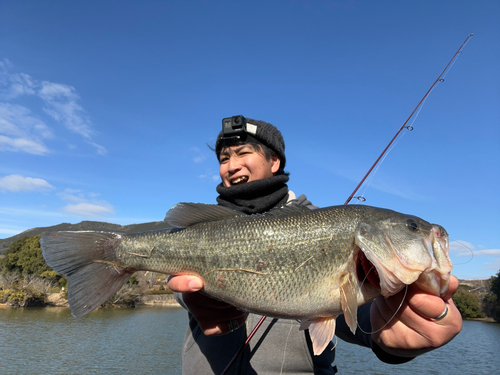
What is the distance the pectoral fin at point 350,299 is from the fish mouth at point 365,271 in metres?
0.09

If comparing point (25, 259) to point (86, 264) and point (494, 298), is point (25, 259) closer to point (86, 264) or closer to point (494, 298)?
point (86, 264)

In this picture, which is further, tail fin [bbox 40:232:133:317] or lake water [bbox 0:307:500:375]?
lake water [bbox 0:307:500:375]

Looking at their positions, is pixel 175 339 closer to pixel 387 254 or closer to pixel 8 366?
pixel 8 366

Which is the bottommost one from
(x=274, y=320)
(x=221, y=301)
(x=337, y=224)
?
(x=274, y=320)

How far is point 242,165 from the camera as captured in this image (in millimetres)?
4012

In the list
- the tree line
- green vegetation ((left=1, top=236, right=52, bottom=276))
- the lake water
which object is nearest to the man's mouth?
the lake water

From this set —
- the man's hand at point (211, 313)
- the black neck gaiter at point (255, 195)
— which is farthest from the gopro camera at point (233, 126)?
the man's hand at point (211, 313)

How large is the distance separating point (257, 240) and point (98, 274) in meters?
1.38

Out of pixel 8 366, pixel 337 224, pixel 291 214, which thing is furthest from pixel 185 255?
pixel 8 366

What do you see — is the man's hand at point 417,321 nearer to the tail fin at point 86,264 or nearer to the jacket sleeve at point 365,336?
the jacket sleeve at point 365,336

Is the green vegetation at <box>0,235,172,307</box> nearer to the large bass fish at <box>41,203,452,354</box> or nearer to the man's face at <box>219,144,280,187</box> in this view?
the man's face at <box>219,144,280,187</box>

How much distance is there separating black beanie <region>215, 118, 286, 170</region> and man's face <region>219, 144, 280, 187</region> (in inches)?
6.8

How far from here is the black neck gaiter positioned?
3.63m

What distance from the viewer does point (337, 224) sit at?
2.40 m
